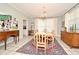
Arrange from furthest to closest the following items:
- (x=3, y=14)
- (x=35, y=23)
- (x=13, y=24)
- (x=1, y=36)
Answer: (x=35, y=23)
(x=13, y=24)
(x=3, y=14)
(x=1, y=36)

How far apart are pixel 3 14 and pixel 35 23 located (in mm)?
8744

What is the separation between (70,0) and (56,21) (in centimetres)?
1124

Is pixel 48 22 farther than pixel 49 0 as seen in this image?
Yes

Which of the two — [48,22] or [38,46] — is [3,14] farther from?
[48,22]

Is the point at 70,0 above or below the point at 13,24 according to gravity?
above

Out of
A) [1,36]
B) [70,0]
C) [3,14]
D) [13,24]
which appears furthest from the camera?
[13,24]

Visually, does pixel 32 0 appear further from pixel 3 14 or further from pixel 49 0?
pixel 3 14

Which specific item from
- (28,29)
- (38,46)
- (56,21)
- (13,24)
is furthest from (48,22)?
(38,46)

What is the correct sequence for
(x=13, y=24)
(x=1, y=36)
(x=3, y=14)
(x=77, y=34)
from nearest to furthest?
(x=1, y=36) < (x=77, y=34) < (x=3, y=14) < (x=13, y=24)

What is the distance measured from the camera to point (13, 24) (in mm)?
9406

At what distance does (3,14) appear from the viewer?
7824mm

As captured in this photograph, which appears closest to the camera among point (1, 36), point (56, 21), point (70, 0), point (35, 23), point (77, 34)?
point (70, 0)
